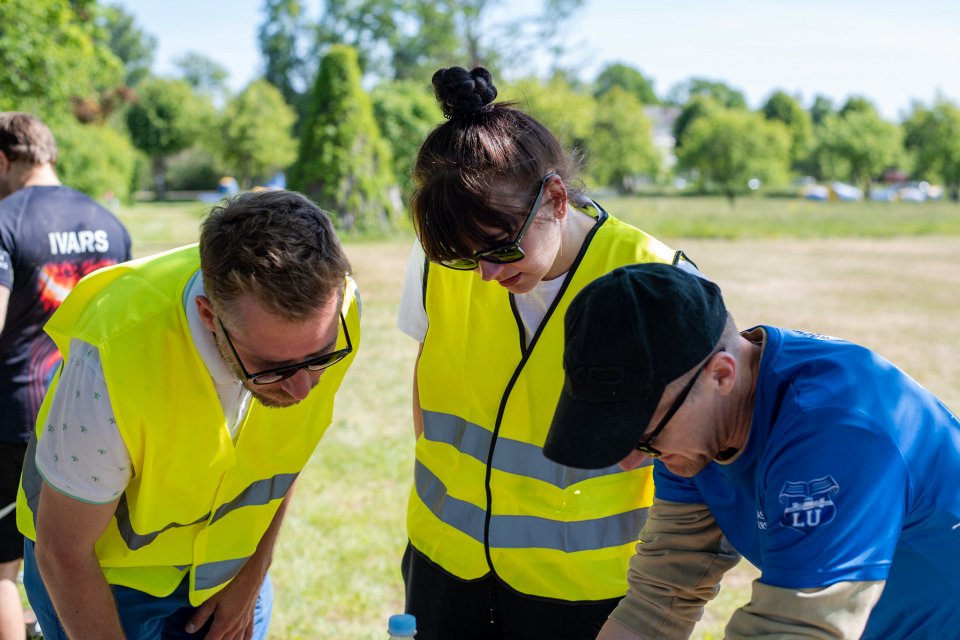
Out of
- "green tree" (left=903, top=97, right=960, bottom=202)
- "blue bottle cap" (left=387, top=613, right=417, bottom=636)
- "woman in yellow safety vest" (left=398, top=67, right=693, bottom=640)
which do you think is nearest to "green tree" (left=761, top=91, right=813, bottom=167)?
"green tree" (left=903, top=97, right=960, bottom=202)

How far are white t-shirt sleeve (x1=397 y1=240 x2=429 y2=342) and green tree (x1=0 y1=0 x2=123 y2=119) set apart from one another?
34.1 feet

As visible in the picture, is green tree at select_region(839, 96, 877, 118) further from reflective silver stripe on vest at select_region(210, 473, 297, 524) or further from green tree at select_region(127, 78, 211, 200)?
reflective silver stripe on vest at select_region(210, 473, 297, 524)

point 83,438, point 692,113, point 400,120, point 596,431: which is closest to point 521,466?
point 596,431

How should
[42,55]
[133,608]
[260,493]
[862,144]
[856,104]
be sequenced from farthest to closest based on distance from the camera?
[856,104], [862,144], [42,55], [260,493], [133,608]

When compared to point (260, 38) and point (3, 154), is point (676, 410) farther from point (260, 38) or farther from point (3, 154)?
point (260, 38)

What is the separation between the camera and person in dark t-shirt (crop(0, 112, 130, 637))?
329cm

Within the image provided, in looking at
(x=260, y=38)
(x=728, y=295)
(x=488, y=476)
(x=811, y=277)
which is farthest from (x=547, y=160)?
(x=260, y=38)

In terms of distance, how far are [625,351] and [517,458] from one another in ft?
2.71

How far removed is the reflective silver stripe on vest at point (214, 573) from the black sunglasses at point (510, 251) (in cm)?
94

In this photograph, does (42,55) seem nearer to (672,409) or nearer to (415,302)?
(415,302)

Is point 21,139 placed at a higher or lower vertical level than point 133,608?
higher

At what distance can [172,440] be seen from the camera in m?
1.93

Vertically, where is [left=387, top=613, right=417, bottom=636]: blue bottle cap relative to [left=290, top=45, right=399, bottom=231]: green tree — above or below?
above

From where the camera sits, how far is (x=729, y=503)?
5.55 feet
